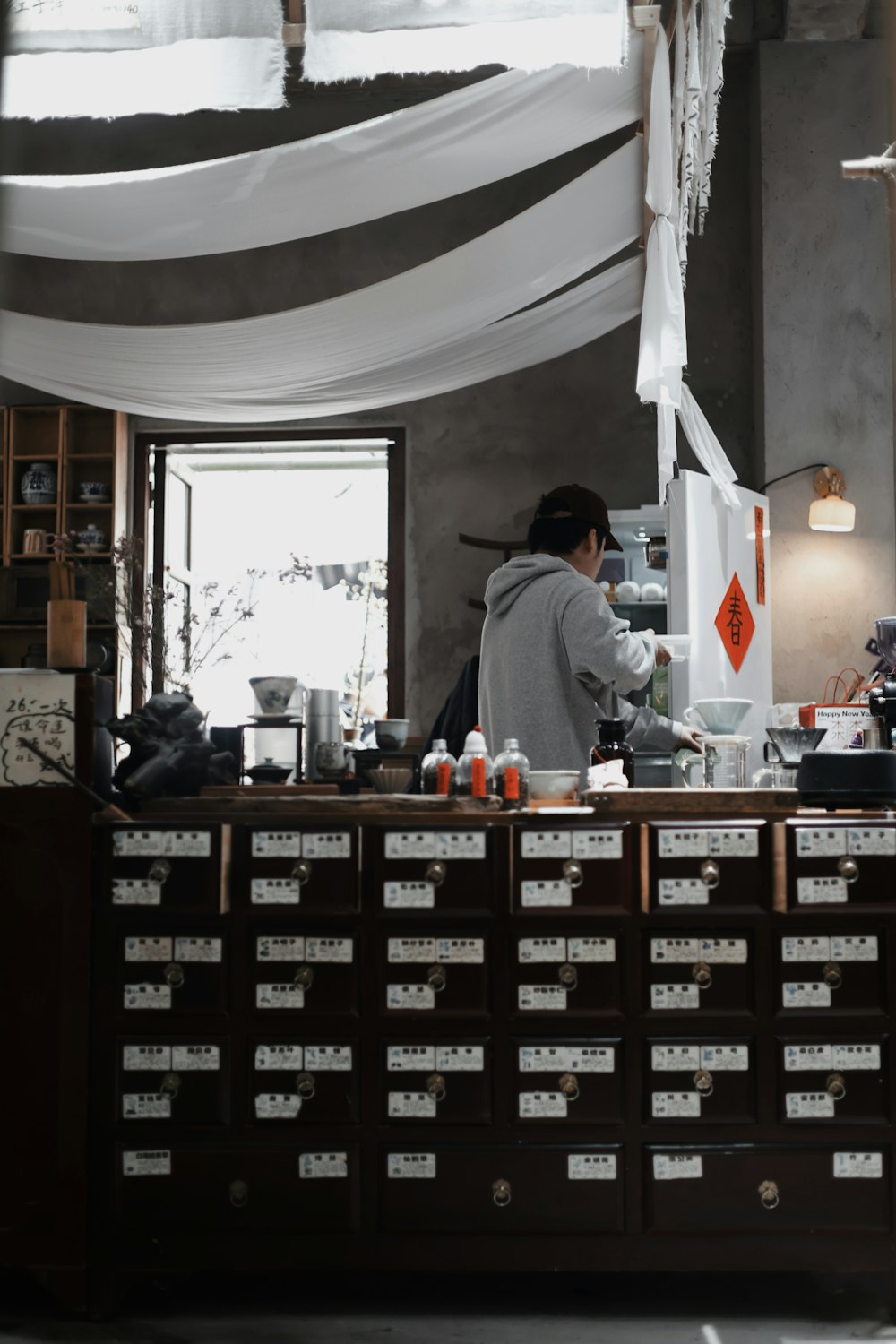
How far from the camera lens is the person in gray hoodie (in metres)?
3.13

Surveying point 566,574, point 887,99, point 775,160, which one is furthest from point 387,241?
point 566,574

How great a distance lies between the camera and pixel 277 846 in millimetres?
2539

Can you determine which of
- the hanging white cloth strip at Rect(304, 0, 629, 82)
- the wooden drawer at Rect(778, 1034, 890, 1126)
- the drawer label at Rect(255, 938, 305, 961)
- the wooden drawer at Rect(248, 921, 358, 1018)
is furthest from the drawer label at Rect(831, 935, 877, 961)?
the hanging white cloth strip at Rect(304, 0, 629, 82)

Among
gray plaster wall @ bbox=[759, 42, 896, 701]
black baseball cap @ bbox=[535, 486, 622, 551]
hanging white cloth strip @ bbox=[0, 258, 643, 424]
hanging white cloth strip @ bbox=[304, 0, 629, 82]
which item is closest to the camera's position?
black baseball cap @ bbox=[535, 486, 622, 551]

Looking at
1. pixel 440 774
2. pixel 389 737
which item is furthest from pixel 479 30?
pixel 440 774

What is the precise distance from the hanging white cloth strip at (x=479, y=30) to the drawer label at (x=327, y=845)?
89.6 inches

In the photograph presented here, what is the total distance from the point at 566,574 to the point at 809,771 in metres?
0.89

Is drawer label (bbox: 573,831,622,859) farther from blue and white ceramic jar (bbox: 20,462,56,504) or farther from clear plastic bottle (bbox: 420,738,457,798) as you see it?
blue and white ceramic jar (bbox: 20,462,56,504)

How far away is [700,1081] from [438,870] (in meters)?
0.65

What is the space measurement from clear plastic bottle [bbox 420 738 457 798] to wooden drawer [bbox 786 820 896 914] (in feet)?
2.34

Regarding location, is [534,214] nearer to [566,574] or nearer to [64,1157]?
[566,574]

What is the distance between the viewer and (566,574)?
3293 mm

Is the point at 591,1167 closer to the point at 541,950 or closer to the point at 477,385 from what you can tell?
the point at 541,950

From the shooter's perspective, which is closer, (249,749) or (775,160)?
(249,749)
